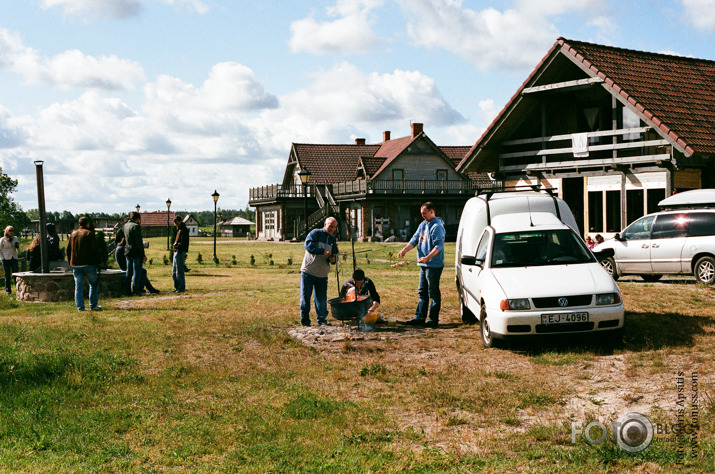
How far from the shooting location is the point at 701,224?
51.1ft

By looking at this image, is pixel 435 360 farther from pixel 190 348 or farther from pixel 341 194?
pixel 341 194

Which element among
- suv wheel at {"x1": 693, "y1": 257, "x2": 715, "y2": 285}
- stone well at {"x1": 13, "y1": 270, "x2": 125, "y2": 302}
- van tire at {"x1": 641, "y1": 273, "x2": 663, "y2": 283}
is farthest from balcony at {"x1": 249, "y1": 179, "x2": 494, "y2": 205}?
stone well at {"x1": 13, "y1": 270, "x2": 125, "y2": 302}

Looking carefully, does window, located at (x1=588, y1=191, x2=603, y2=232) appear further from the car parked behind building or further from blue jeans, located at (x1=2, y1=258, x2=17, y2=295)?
blue jeans, located at (x1=2, y1=258, x2=17, y2=295)

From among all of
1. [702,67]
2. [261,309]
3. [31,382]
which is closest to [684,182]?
[702,67]

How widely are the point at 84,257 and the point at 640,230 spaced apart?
40.7ft

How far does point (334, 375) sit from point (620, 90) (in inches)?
627

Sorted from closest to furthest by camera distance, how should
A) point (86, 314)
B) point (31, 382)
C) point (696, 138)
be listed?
point (31, 382) < point (86, 314) < point (696, 138)

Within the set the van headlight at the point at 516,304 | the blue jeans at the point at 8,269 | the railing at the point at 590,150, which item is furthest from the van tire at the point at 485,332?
the blue jeans at the point at 8,269

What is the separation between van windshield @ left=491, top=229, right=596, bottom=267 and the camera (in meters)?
9.61

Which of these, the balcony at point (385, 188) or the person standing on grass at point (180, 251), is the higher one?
the balcony at point (385, 188)

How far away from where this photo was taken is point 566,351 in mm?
8750

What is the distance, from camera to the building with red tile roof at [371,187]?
49.6 meters

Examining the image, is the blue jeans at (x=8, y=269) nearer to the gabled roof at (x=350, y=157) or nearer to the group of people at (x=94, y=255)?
the group of people at (x=94, y=255)

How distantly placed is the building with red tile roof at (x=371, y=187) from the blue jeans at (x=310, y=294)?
114ft
